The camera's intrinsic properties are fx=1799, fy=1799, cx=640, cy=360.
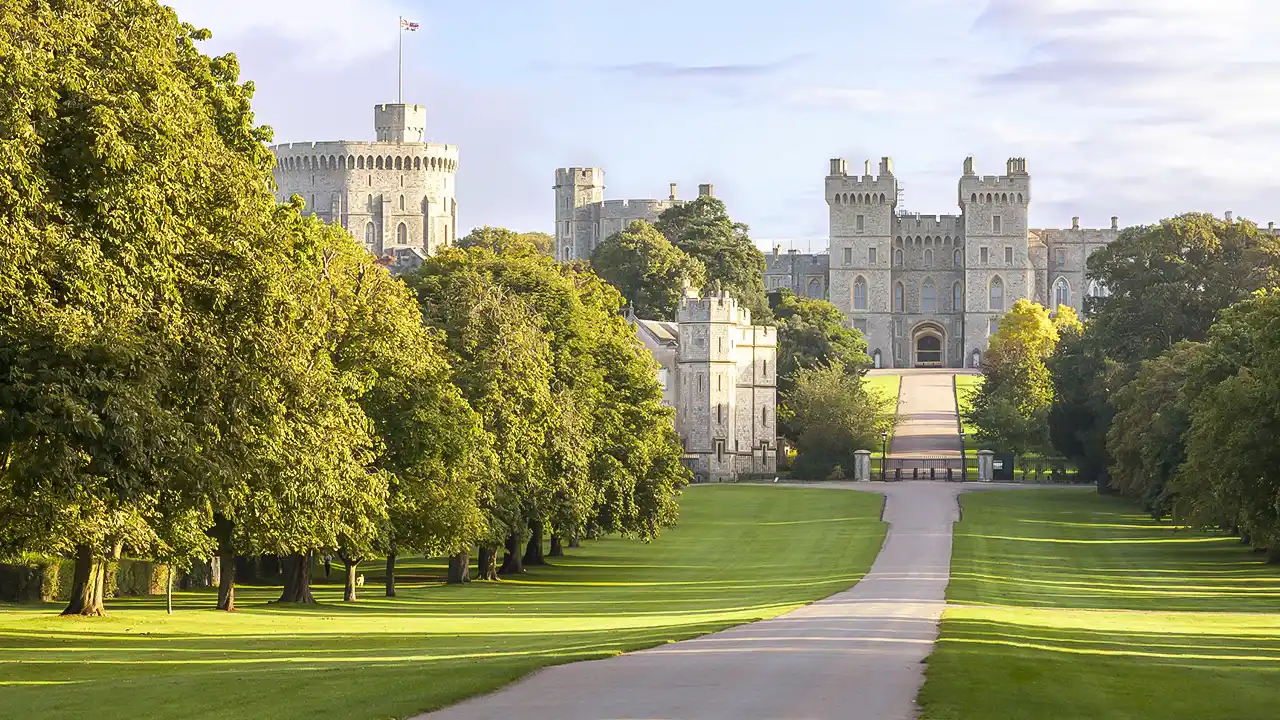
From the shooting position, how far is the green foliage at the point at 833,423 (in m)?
84.4

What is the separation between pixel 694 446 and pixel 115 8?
6327 centimetres

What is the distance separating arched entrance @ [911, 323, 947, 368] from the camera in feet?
473

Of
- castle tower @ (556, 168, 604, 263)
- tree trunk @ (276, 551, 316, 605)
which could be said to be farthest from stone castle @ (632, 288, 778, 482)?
castle tower @ (556, 168, 604, 263)

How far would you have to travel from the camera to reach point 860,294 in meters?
143

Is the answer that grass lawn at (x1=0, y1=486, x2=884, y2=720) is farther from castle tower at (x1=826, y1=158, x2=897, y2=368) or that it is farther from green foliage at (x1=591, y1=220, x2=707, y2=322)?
castle tower at (x1=826, y1=158, x2=897, y2=368)

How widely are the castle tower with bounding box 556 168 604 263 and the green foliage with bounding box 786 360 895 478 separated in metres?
80.7

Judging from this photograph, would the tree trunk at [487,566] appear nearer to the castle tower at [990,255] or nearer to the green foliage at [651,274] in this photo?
the green foliage at [651,274]

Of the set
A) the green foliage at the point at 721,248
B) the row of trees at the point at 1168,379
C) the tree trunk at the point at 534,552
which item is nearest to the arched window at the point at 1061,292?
the row of trees at the point at 1168,379

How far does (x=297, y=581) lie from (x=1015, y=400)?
5986cm

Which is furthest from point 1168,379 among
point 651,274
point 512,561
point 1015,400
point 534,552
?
point 651,274

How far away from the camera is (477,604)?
35156 millimetres

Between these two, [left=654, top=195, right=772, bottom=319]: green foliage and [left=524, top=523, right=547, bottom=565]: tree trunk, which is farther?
[left=654, top=195, right=772, bottom=319]: green foliage

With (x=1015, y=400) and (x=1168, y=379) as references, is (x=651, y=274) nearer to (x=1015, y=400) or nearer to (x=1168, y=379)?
(x=1015, y=400)

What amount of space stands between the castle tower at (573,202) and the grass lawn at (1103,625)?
105m
